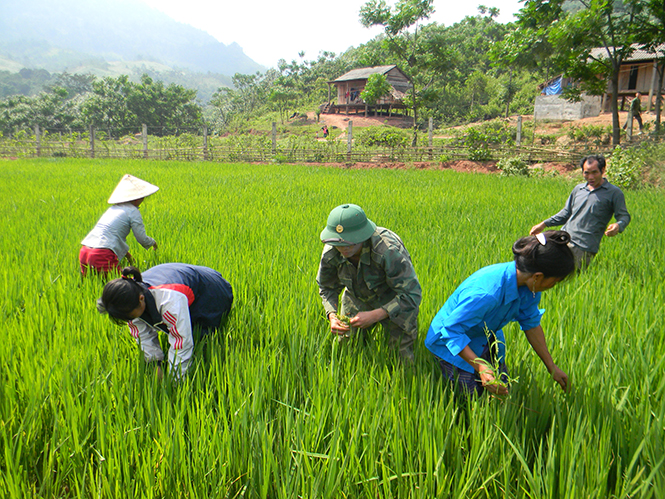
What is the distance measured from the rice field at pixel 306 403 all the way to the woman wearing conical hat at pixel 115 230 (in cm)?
17

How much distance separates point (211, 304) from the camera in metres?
2.23

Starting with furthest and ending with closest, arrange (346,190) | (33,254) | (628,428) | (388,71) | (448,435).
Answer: (388,71) < (346,190) < (33,254) < (628,428) < (448,435)

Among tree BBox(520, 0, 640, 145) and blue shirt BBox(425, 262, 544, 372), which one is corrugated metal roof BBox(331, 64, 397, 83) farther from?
blue shirt BBox(425, 262, 544, 372)

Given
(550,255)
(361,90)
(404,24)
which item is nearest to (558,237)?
(550,255)

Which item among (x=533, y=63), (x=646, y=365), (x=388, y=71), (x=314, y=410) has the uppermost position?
(x=388, y=71)

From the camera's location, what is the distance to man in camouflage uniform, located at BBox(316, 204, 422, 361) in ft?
5.77

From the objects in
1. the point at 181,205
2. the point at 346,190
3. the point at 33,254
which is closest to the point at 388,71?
the point at 346,190

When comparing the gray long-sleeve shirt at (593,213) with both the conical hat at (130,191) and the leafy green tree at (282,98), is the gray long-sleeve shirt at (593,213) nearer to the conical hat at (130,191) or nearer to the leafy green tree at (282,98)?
the conical hat at (130,191)

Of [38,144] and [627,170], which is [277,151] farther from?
[627,170]

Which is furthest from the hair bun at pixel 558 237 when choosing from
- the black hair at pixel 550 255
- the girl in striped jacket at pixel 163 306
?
the girl in striped jacket at pixel 163 306

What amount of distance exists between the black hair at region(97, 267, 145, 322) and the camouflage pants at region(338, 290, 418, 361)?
37.6 inches

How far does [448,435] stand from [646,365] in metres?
1.04

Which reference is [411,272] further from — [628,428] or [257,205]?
[257,205]

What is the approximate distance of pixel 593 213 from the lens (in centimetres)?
335
